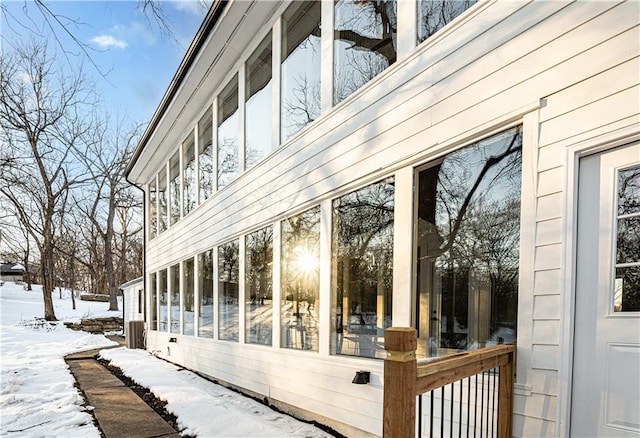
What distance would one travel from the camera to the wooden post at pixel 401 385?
144 centimetres

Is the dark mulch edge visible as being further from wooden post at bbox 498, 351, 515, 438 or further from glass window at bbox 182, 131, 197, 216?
glass window at bbox 182, 131, 197, 216

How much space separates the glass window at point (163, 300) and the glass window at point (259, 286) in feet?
15.3

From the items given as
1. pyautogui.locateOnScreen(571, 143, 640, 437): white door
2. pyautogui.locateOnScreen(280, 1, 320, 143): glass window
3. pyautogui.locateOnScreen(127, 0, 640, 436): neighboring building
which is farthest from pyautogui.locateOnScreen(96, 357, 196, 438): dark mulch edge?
pyautogui.locateOnScreen(280, 1, 320, 143): glass window

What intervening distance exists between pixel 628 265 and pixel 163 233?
946 cm

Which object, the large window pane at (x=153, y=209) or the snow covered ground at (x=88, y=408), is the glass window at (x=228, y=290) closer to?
the snow covered ground at (x=88, y=408)

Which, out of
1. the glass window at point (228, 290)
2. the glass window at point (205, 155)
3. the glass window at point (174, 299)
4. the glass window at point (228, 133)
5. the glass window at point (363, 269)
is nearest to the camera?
the glass window at point (363, 269)

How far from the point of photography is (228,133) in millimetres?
6152

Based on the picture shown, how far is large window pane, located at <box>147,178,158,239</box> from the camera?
1056cm

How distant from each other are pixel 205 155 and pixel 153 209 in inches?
183

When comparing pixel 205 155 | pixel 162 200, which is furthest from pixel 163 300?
pixel 205 155

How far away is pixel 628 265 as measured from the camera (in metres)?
1.80

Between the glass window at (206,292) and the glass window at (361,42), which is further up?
the glass window at (361,42)

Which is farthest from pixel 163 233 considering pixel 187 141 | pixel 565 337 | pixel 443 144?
pixel 565 337

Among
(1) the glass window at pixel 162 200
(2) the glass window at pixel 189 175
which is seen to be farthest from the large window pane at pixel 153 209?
(2) the glass window at pixel 189 175
